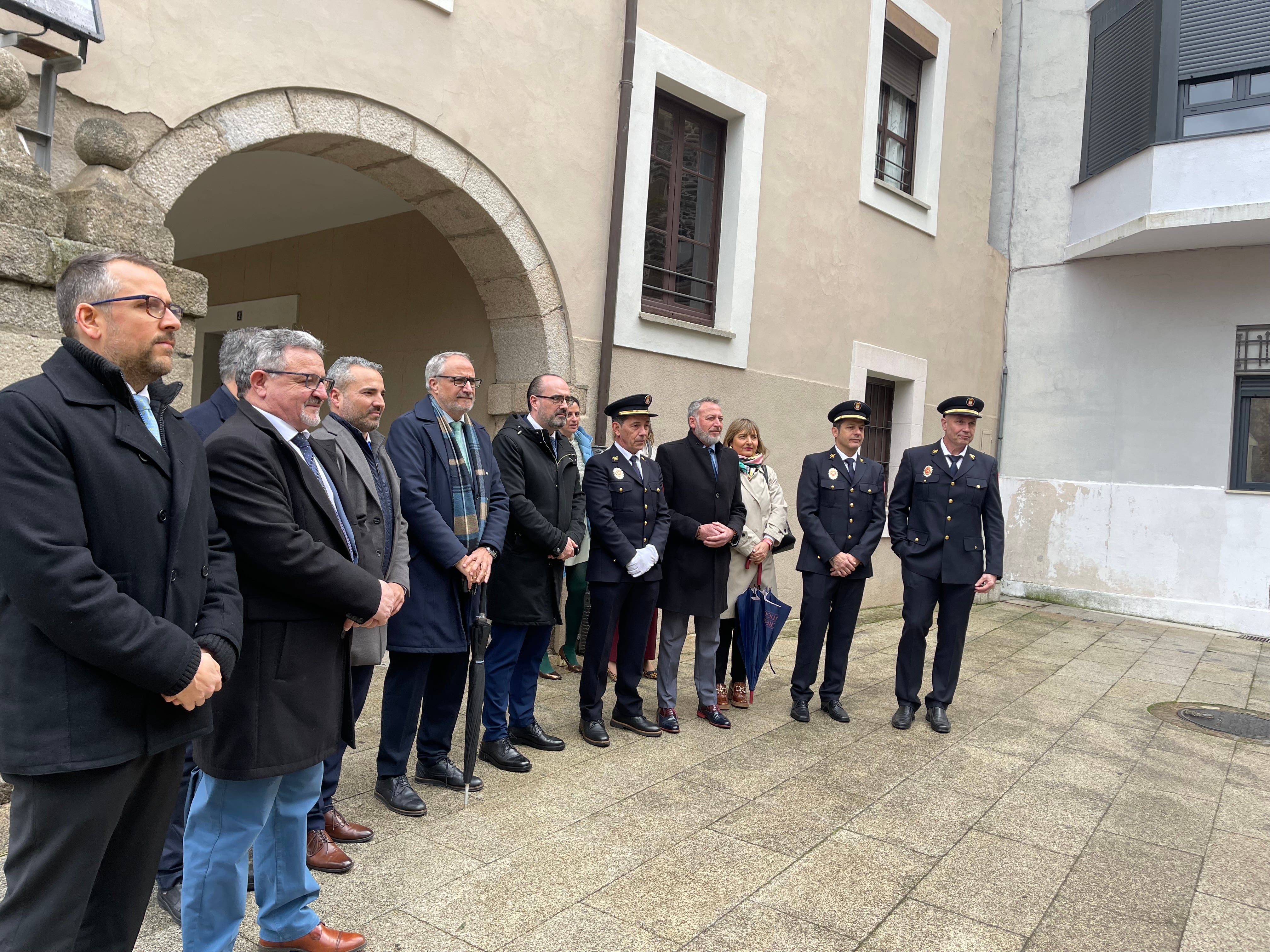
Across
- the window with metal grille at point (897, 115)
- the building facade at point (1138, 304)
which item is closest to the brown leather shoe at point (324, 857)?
the window with metal grille at point (897, 115)

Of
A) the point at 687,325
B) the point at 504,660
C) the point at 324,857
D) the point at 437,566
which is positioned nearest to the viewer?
the point at 324,857

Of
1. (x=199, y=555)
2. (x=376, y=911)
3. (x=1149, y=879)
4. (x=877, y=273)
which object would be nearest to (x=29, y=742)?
(x=199, y=555)

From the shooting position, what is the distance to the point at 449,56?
595 centimetres

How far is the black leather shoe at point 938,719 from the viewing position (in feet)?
18.0

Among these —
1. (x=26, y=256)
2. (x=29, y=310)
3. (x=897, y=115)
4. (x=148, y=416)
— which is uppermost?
(x=897, y=115)

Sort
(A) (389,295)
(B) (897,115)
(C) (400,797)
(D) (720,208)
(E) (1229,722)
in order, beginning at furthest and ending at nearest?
(B) (897,115)
(A) (389,295)
(D) (720,208)
(E) (1229,722)
(C) (400,797)

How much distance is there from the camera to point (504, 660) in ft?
14.5

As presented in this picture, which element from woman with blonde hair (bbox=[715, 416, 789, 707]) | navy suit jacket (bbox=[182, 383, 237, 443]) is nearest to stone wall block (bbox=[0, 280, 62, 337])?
navy suit jacket (bbox=[182, 383, 237, 443])

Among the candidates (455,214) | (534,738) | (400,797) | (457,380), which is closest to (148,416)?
(457,380)

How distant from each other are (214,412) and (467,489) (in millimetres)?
A: 1155

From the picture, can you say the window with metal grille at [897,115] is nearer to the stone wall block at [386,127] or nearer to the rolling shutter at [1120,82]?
the rolling shutter at [1120,82]

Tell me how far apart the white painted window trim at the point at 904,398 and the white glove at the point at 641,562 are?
5764mm

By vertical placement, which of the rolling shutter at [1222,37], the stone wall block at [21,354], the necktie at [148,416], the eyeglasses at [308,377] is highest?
the rolling shutter at [1222,37]

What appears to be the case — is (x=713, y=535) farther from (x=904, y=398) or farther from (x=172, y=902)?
(x=904, y=398)
